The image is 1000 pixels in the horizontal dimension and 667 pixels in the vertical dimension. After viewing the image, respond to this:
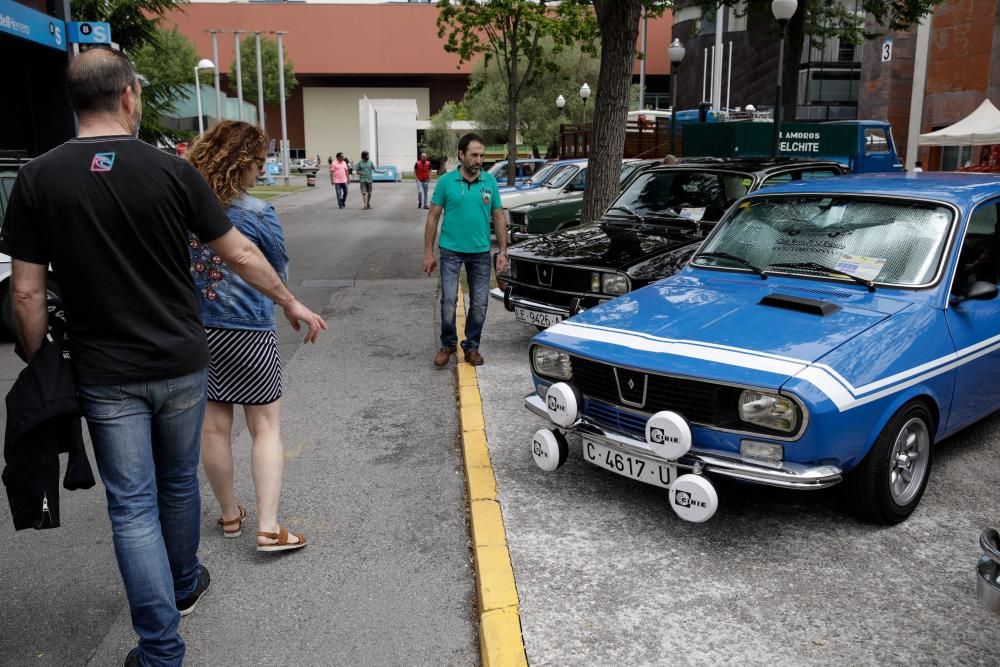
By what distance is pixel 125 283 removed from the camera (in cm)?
271

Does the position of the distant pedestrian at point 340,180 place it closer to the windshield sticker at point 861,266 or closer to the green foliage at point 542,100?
the windshield sticker at point 861,266

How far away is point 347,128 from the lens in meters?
92.5

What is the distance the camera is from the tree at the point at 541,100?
53656 millimetres

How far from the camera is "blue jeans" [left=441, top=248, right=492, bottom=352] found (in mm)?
7055

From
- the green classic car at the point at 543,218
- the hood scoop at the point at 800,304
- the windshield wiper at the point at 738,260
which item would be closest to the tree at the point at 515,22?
the green classic car at the point at 543,218

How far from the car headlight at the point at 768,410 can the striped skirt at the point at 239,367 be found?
2.14 metres

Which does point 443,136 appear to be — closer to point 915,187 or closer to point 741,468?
point 915,187

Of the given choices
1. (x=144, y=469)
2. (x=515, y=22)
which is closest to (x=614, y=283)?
(x=144, y=469)

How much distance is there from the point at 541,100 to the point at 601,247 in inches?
1934

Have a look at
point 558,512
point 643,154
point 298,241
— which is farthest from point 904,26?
point 558,512

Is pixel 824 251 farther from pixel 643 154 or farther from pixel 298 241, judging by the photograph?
pixel 643 154

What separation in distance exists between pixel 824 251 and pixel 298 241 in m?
14.3

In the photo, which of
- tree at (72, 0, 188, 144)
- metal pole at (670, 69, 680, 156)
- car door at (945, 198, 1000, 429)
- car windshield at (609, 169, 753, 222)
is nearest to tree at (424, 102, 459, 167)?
metal pole at (670, 69, 680, 156)

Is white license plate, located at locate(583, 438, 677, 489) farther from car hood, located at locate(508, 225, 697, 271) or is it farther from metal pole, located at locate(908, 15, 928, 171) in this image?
metal pole, located at locate(908, 15, 928, 171)
